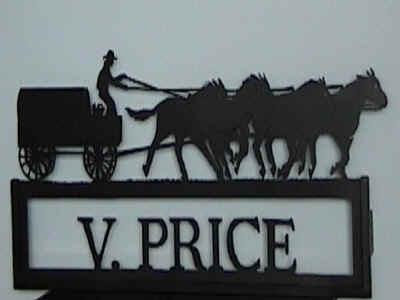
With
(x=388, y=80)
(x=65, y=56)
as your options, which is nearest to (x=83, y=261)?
(x=65, y=56)

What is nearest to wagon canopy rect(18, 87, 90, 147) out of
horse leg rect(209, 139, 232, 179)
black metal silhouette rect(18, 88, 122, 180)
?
black metal silhouette rect(18, 88, 122, 180)

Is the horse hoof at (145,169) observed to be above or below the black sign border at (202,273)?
above

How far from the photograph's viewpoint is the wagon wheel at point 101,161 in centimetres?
120

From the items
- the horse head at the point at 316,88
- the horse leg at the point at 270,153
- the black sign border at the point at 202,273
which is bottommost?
the black sign border at the point at 202,273

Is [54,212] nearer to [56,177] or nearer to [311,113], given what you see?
[56,177]

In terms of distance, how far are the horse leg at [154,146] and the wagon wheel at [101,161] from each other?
53 mm

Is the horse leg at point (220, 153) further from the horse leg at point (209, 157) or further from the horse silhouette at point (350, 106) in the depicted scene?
the horse silhouette at point (350, 106)

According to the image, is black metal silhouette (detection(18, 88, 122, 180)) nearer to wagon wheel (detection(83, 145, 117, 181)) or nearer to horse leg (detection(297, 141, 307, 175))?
wagon wheel (detection(83, 145, 117, 181))

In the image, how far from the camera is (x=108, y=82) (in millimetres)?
1199

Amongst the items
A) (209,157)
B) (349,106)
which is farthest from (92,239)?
(349,106)

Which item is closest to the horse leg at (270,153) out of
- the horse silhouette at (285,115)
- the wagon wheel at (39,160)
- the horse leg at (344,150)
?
the horse silhouette at (285,115)

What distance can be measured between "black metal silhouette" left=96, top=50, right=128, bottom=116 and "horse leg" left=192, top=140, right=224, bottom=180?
0.15 metres

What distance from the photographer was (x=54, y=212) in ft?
4.04

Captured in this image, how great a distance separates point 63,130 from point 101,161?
0.27 feet
